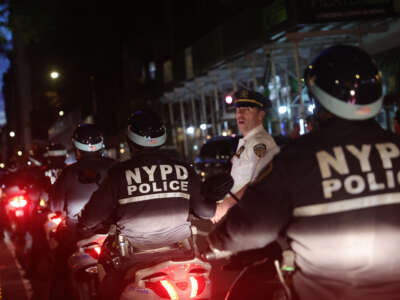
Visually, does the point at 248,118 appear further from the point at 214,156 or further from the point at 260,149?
the point at 214,156

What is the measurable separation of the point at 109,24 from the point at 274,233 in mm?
47725

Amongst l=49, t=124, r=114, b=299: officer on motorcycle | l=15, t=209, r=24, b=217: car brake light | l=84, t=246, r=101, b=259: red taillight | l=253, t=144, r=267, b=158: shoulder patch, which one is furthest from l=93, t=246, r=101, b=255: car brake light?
l=15, t=209, r=24, b=217: car brake light

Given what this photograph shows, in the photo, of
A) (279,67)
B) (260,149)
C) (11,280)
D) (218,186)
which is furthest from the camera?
(279,67)

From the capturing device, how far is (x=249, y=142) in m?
5.42

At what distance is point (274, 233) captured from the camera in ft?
8.70

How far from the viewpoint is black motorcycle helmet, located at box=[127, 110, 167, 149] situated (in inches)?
176

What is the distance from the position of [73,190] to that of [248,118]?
1870mm

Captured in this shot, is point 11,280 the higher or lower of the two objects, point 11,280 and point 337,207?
the lower

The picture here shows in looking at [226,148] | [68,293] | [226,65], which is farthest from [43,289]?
[226,65]

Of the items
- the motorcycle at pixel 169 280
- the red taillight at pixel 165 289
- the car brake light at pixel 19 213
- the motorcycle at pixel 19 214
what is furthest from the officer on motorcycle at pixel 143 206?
the car brake light at pixel 19 213

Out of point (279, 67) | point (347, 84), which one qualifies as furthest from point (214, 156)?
point (347, 84)

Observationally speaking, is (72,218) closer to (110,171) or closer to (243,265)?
(110,171)

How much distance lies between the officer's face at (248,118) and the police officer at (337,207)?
2.92m

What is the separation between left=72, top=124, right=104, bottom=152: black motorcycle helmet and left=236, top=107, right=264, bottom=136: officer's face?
4.78ft
